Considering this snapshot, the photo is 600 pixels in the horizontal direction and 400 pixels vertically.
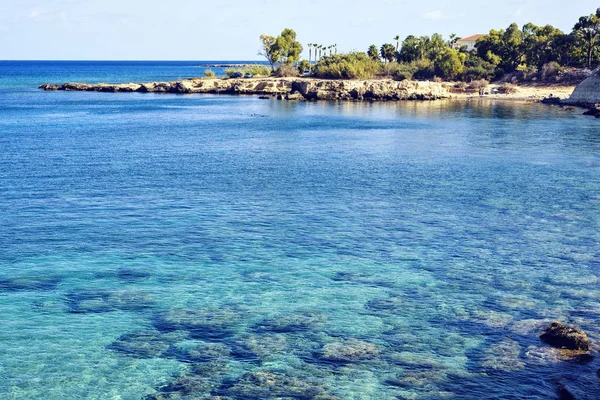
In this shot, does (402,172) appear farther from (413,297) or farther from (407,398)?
(407,398)

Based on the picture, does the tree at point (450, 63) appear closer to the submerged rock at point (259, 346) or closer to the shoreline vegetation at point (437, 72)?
the shoreline vegetation at point (437, 72)

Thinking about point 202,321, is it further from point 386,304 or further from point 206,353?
point 386,304

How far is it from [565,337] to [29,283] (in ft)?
71.6

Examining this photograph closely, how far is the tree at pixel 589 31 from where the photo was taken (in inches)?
5064

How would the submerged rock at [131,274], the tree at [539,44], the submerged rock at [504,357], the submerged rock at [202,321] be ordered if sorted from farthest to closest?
the tree at [539,44] < the submerged rock at [131,274] < the submerged rock at [202,321] < the submerged rock at [504,357]

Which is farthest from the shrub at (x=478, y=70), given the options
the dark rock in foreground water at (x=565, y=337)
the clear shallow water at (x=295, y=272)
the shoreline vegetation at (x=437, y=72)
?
the dark rock in foreground water at (x=565, y=337)

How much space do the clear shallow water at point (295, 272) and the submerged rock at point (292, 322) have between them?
0.32ft

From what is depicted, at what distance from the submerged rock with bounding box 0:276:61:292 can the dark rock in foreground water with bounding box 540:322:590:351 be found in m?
20.0

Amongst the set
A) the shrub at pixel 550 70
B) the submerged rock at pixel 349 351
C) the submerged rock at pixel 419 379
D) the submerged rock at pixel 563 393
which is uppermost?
the shrub at pixel 550 70

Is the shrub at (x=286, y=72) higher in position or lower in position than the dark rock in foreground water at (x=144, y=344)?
higher

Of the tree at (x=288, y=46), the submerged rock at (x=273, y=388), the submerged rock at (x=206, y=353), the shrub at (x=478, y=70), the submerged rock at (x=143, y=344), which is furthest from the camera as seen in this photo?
the tree at (x=288, y=46)

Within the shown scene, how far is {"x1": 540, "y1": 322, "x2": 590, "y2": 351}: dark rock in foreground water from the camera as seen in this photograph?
20.6m

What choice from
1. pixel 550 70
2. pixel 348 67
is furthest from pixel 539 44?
pixel 348 67

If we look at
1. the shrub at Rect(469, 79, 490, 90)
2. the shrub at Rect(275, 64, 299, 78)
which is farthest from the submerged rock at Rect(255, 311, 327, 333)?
the shrub at Rect(275, 64, 299, 78)
